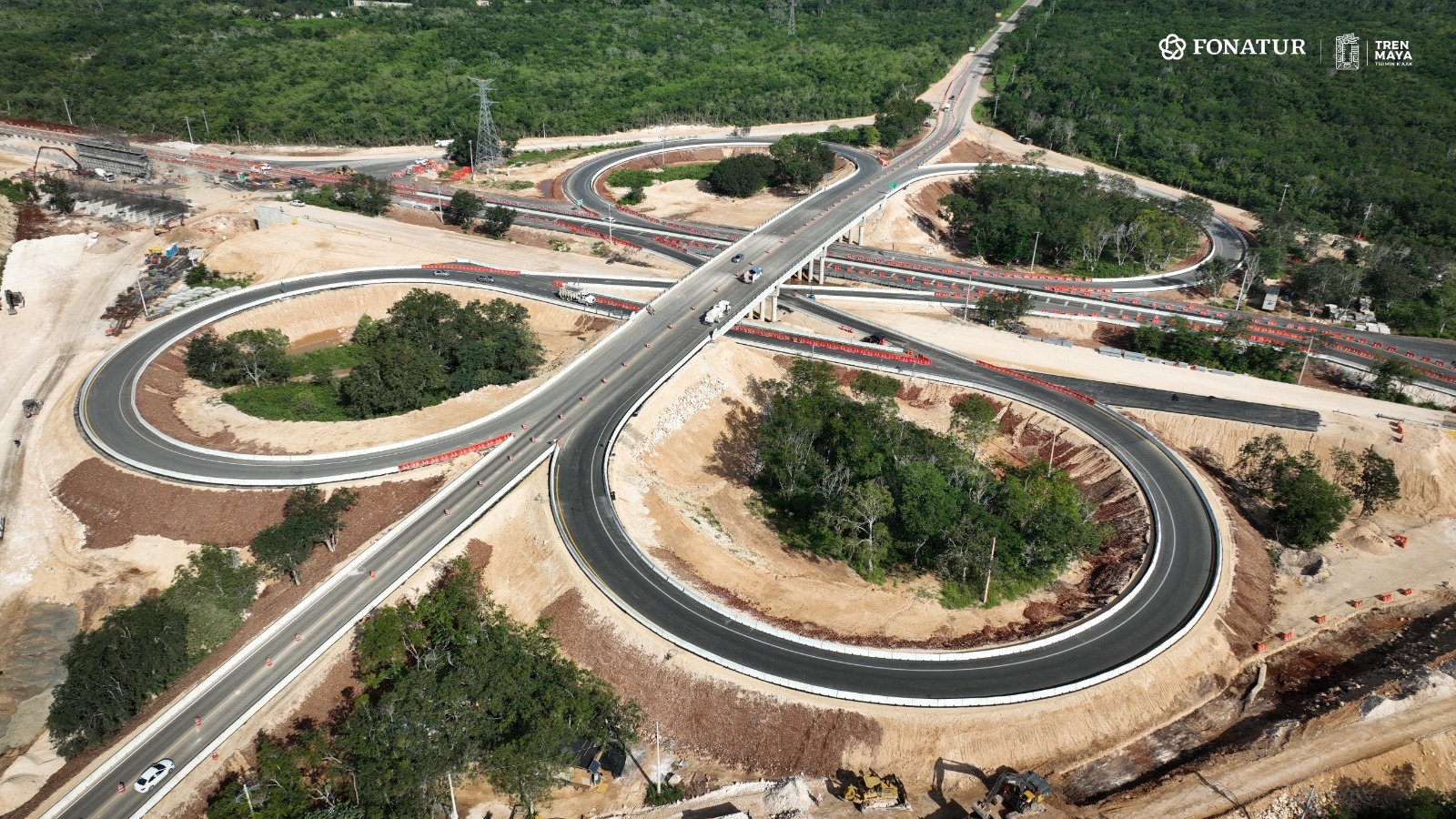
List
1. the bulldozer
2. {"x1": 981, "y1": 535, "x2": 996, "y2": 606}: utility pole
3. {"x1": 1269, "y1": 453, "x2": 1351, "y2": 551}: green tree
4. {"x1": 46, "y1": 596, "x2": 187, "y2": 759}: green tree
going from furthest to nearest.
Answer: {"x1": 1269, "y1": 453, "x2": 1351, "y2": 551}: green tree
{"x1": 981, "y1": 535, "x2": 996, "y2": 606}: utility pole
{"x1": 46, "y1": 596, "x2": 187, "y2": 759}: green tree
the bulldozer

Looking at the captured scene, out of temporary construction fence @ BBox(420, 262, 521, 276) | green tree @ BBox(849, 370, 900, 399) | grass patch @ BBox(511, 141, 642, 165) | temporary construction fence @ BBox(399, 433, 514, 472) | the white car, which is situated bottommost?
the white car

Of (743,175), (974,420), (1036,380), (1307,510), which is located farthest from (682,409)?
(743,175)

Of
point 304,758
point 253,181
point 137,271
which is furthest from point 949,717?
point 253,181

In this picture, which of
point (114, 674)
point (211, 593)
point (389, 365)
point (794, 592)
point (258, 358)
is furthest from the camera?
point (258, 358)

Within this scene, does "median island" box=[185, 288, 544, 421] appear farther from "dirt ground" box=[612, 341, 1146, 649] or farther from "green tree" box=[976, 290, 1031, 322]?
"green tree" box=[976, 290, 1031, 322]

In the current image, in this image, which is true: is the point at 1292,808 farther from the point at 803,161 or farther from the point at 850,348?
the point at 803,161

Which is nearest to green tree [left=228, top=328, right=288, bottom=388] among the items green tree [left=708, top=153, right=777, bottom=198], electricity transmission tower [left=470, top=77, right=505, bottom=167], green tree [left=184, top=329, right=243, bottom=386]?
green tree [left=184, top=329, right=243, bottom=386]

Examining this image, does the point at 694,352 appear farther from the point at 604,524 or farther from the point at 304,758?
Result: the point at 304,758

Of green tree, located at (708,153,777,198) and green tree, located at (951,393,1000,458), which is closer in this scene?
green tree, located at (951,393,1000,458)
